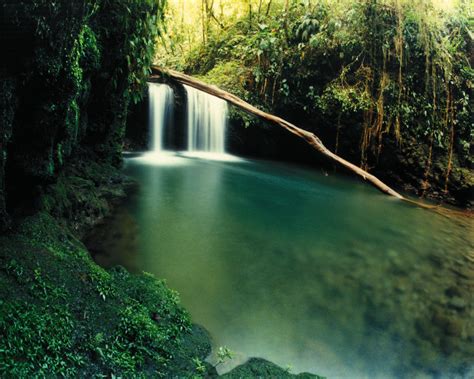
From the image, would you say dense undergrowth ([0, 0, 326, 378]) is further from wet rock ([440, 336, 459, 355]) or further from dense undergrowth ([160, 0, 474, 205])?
dense undergrowth ([160, 0, 474, 205])

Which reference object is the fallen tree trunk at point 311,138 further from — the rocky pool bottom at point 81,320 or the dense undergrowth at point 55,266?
the rocky pool bottom at point 81,320

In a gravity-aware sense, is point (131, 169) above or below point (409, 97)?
below

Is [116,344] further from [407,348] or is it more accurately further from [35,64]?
[407,348]

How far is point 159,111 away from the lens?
39.0ft

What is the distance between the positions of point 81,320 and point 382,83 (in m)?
9.62

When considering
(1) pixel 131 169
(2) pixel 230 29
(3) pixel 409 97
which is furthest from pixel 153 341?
(2) pixel 230 29

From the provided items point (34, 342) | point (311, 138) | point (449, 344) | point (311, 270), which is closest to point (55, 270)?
point (34, 342)

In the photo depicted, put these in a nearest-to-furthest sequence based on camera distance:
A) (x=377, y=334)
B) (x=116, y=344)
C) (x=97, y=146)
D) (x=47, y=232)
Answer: (x=116, y=344) < (x=47, y=232) < (x=377, y=334) < (x=97, y=146)

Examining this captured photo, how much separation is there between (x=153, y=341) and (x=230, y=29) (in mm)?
12988

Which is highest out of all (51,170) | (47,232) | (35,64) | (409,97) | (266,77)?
(266,77)

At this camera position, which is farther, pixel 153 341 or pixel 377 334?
pixel 377 334

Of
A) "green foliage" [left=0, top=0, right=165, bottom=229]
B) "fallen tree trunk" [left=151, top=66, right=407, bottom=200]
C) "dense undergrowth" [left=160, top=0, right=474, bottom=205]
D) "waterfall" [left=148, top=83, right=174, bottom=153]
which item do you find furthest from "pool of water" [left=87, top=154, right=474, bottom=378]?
"waterfall" [left=148, top=83, right=174, bottom=153]

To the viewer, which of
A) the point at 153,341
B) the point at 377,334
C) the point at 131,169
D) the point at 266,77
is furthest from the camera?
the point at 266,77

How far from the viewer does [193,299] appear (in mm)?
3811
